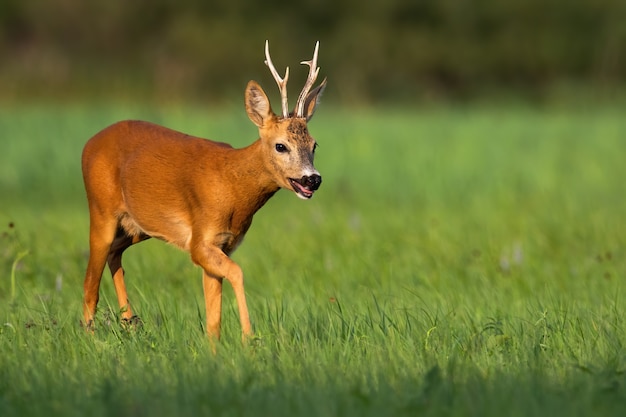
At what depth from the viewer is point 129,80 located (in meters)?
33.7

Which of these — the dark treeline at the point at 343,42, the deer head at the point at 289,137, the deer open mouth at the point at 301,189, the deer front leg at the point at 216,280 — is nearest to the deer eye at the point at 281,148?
the deer head at the point at 289,137

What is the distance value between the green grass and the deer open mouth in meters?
0.70

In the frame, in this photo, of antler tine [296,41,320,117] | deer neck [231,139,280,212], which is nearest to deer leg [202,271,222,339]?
deer neck [231,139,280,212]

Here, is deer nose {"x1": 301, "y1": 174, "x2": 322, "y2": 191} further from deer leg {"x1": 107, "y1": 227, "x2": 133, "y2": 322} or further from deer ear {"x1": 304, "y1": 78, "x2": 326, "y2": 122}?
deer leg {"x1": 107, "y1": 227, "x2": 133, "y2": 322}

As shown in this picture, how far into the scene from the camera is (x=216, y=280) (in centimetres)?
675

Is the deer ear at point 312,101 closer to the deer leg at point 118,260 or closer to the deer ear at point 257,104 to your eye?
the deer ear at point 257,104

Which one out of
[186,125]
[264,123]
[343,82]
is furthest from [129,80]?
[264,123]

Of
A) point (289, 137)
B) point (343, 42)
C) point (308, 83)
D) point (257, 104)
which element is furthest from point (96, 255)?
point (343, 42)

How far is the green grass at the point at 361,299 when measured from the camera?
16.4 feet

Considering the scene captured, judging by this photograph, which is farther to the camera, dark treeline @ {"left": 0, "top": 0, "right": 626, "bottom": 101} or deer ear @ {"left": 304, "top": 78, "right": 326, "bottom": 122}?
dark treeline @ {"left": 0, "top": 0, "right": 626, "bottom": 101}

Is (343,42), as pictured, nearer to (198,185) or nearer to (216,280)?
(198,185)

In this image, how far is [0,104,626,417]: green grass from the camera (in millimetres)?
5012

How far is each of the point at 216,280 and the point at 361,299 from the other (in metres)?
1.36

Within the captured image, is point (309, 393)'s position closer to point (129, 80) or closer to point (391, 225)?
point (391, 225)
